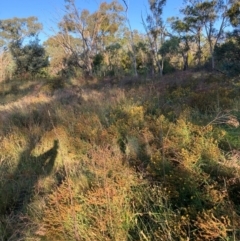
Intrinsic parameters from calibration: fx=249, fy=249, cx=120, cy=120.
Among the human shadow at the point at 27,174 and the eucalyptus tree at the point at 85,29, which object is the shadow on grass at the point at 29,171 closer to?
the human shadow at the point at 27,174

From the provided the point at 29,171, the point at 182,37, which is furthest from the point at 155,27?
the point at 29,171

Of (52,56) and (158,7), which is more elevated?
(158,7)

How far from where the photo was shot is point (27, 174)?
12.0ft

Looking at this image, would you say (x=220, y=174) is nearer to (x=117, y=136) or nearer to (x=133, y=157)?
(x=133, y=157)

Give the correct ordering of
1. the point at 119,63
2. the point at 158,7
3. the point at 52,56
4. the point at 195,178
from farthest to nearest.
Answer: the point at 52,56
the point at 119,63
the point at 158,7
the point at 195,178

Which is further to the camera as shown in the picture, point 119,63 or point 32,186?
point 119,63

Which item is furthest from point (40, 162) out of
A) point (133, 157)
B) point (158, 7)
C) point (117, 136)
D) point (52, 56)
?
point (52, 56)

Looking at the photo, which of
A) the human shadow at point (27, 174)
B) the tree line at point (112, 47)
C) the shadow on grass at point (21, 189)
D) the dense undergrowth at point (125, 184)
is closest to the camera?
the dense undergrowth at point (125, 184)

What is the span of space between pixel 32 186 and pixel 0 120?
347 centimetres

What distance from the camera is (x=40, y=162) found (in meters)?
4.11

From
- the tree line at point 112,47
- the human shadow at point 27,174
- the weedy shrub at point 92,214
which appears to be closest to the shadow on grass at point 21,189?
the human shadow at point 27,174

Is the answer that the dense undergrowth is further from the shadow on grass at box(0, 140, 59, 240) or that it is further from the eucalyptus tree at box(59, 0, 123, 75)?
the eucalyptus tree at box(59, 0, 123, 75)

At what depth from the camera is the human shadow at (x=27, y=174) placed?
122 inches

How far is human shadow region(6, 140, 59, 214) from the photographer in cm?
309
